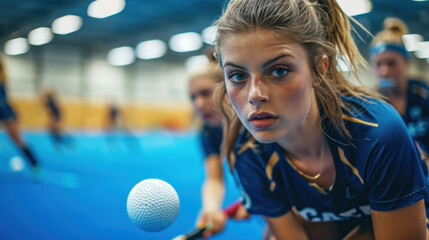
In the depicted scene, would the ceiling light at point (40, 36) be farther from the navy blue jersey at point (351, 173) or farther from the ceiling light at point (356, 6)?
the navy blue jersey at point (351, 173)

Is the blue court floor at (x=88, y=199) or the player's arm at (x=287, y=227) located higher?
the blue court floor at (x=88, y=199)

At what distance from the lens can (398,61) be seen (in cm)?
298

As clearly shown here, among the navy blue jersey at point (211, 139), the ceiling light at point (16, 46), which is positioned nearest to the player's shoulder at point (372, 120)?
the navy blue jersey at point (211, 139)

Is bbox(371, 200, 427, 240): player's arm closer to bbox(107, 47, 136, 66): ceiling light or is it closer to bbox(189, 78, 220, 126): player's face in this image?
bbox(189, 78, 220, 126): player's face

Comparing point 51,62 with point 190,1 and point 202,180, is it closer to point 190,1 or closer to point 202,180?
point 190,1

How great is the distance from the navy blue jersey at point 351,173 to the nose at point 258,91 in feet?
1.29

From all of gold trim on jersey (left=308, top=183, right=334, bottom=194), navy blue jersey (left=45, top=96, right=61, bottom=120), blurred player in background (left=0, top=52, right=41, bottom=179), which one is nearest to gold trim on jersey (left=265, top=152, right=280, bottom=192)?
gold trim on jersey (left=308, top=183, right=334, bottom=194)

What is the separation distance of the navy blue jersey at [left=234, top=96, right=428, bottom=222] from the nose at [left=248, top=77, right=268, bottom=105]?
0.39 m

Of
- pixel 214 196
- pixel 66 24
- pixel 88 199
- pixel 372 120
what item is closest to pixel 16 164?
pixel 88 199

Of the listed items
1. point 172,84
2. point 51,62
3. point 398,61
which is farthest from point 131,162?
point 172,84

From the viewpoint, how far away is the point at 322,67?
1.36 metres

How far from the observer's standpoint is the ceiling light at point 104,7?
42.4 ft

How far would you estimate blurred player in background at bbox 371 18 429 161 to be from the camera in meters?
2.95

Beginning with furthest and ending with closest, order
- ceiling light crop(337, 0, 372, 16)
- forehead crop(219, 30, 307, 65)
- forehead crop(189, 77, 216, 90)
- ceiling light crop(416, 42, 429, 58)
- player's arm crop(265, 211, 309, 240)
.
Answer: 1. ceiling light crop(416, 42, 429, 58)
2. ceiling light crop(337, 0, 372, 16)
3. forehead crop(189, 77, 216, 90)
4. player's arm crop(265, 211, 309, 240)
5. forehead crop(219, 30, 307, 65)
